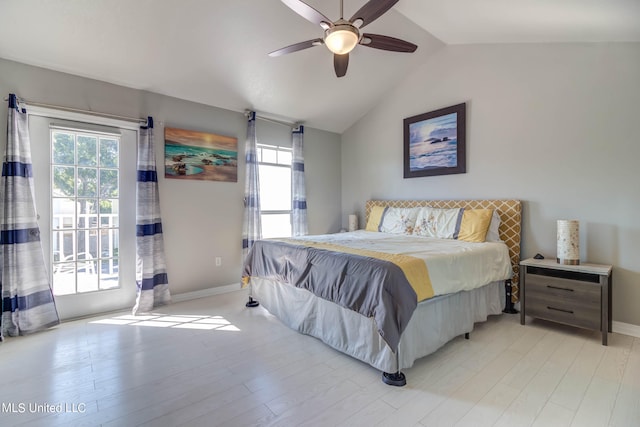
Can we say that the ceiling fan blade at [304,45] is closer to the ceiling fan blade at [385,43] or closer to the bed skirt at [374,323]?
the ceiling fan blade at [385,43]

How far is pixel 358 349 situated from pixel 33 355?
8.33 ft

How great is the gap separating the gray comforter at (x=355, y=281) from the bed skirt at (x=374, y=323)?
0.13 metres

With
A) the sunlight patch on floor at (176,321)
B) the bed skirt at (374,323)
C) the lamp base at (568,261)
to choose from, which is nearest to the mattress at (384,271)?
the bed skirt at (374,323)

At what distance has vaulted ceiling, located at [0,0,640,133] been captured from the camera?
243 cm

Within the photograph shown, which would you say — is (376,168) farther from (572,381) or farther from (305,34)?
(572,381)

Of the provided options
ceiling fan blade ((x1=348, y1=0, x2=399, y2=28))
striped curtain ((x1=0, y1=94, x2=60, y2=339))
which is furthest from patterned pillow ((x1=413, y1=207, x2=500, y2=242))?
striped curtain ((x1=0, y1=94, x2=60, y2=339))

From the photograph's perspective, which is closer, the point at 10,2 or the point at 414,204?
the point at 10,2

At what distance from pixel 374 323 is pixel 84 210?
3169 mm

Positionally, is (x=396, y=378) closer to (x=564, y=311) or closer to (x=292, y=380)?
(x=292, y=380)

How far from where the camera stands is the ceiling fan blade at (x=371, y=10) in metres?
1.98

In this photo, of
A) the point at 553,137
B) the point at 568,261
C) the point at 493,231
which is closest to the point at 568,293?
the point at 568,261

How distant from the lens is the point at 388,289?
192 centimetres

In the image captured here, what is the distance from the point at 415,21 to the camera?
3.38 m

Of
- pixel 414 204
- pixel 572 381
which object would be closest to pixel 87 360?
pixel 572 381
